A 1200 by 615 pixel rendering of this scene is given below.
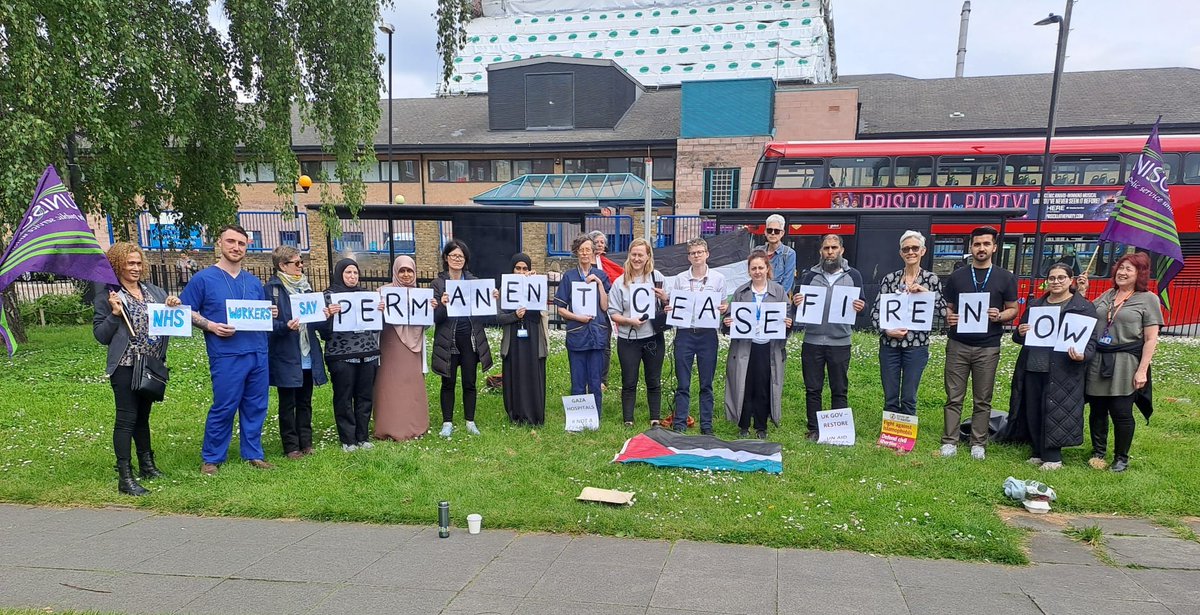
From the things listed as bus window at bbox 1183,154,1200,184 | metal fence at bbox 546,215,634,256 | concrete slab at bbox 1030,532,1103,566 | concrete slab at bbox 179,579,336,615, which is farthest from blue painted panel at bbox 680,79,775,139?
concrete slab at bbox 179,579,336,615

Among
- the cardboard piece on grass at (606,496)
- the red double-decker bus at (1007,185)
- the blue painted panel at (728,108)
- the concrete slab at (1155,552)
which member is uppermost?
the blue painted panel at (728,108)

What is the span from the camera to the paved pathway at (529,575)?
3.63 metres

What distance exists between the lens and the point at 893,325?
20.1 ft

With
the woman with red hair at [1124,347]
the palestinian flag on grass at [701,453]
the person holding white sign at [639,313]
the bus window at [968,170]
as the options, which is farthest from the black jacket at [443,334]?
the bus window at [968,170]

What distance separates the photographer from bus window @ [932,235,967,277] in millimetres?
14125

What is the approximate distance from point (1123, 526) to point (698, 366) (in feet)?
11.9

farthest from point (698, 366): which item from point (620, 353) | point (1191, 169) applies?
point (1191, 169)

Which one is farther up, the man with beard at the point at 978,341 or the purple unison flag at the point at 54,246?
the purple unison flag at the point at 54,246

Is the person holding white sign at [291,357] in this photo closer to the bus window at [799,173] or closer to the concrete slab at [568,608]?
the concrete slab at [568,608]

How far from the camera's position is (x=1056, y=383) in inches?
227

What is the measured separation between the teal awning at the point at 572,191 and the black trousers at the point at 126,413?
22652 mm

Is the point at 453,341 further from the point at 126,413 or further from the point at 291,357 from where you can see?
the point at 126,413

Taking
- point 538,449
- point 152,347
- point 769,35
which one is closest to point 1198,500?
point 538,449

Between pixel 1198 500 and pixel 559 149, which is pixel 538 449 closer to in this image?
pixel 1198 500
